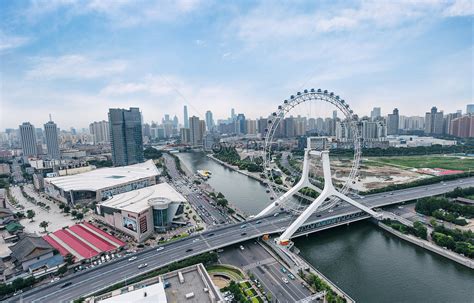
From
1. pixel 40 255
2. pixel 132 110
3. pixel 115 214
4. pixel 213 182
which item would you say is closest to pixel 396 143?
pixel 213 182

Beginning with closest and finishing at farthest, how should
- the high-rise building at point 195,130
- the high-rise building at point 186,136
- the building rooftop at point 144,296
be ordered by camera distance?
the building rooftop at point 144,296, the high-rise building at point 195,130, the high-rise building at point 186,136

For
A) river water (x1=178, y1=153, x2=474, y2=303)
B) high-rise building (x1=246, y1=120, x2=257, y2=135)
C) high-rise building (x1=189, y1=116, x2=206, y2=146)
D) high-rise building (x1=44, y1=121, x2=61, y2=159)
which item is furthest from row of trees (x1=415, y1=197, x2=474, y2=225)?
high-rise building (x1=246, y1=120, x2=257, y2=135)

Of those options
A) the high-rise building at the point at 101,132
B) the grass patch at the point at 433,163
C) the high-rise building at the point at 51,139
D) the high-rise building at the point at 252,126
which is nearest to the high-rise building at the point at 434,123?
the grass patch at the point at 433,163

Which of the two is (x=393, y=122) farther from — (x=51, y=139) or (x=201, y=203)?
(x=51, y=139)

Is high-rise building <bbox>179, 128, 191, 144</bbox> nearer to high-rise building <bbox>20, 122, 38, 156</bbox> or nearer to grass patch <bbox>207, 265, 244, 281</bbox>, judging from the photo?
high-rise building <bbox>20, 122, 38, 156</bbox>

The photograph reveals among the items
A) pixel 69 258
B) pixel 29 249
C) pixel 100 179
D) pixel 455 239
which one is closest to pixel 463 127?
pixel 455 239

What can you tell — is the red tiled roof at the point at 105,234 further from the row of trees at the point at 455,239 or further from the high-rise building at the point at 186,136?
the high-rise building at the point at 186,136
